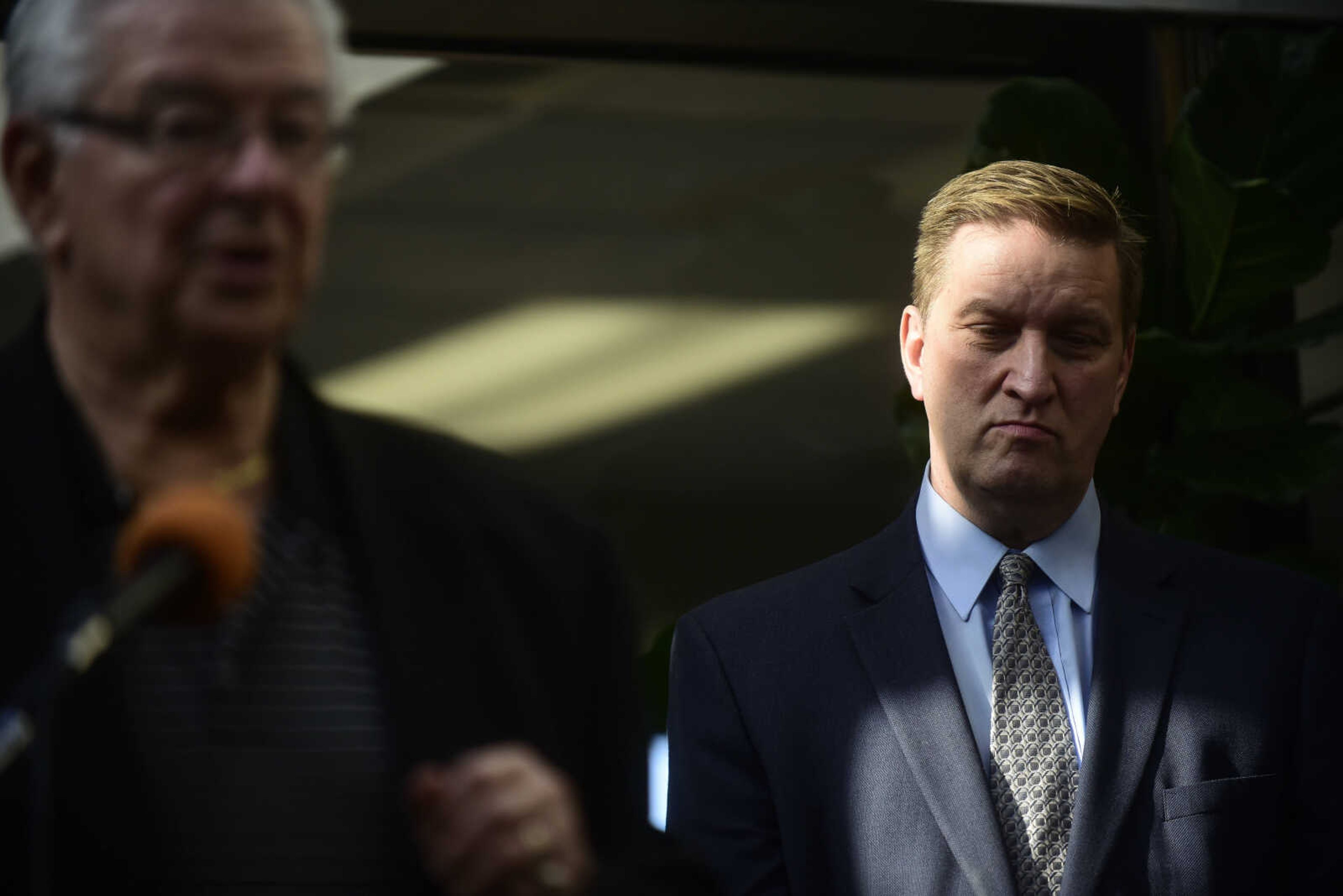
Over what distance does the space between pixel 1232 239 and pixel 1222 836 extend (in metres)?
1.29

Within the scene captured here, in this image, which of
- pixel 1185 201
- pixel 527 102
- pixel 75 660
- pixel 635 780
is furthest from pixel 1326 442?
pixel 75 660

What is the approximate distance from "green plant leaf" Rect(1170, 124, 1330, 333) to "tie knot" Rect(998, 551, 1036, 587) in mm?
975

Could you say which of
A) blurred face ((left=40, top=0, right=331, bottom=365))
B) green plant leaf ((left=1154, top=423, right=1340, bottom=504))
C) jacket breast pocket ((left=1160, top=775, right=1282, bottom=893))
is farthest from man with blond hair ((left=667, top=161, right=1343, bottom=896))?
blurred face ((left=40, top=0, right=331, bottom=365))

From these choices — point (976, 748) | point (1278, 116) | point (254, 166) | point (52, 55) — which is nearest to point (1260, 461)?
point (1278, 116)

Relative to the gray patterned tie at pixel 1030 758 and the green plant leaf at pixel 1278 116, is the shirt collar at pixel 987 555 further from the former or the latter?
the green plant leaf at pixel 1278 116

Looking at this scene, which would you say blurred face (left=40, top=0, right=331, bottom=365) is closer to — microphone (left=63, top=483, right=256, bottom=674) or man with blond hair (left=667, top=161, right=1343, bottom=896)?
microphone (left=63, top=483, right=256, bottom=674)

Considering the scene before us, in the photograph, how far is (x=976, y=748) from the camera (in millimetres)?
2162

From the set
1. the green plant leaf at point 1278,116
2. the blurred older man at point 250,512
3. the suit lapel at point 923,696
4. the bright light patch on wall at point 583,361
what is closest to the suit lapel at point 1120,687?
the suit lapel at point 923,696

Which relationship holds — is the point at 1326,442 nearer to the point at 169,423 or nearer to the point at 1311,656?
the point at 1311,656

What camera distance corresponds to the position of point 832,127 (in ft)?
12.6

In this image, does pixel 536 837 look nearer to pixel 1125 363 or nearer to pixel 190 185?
pixel 190 185

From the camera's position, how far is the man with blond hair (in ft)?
7.04

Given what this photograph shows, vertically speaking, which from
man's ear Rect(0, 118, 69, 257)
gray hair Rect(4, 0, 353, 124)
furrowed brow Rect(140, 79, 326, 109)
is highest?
gray hair Rect(4, 0, 353, 124)

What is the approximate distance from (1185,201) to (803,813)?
Answer: 4.80 ft
